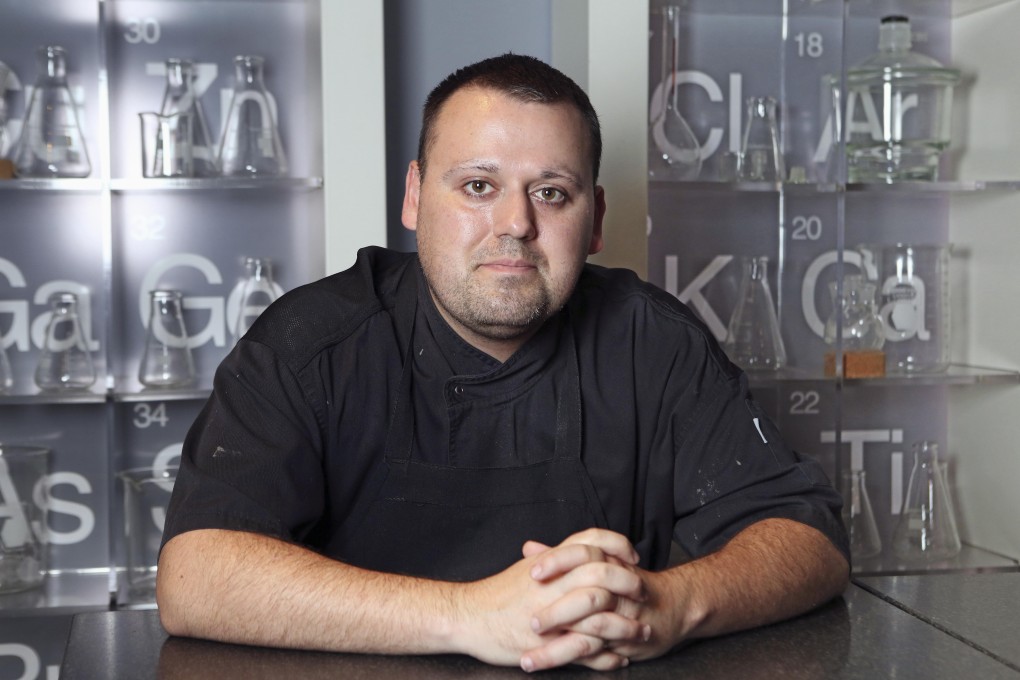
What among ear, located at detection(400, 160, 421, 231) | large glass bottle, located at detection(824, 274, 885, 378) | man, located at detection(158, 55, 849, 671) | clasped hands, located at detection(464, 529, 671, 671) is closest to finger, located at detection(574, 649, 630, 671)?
clasped hands, located at detection(464, 529, 671, 671)

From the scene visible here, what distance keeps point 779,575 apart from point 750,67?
168cm

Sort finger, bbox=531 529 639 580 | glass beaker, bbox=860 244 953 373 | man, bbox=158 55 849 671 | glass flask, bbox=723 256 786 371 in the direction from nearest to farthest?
finger, bbox=531 529 639 580 → man, bbox=158 55 849 671 → glass flask, bbox=723 256 786 371 → glass beaker, bbox=860 244 953 373

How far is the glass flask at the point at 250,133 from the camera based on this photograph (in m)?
2.27

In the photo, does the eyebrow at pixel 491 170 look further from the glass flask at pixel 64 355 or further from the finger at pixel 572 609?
the glass flask at pixel 64 355

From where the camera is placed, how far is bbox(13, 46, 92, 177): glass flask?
2.22 m

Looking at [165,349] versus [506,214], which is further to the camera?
[165,349]

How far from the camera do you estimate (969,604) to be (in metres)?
1.15

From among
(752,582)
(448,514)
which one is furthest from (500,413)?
(752,582)

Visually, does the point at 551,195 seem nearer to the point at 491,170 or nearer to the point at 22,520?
the point at 491,170

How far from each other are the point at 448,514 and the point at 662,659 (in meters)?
0.47

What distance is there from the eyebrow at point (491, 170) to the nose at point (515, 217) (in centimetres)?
4

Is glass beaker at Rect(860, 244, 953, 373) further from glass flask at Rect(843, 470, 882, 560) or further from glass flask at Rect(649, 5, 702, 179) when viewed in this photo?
glass flask at Rect(649, 5, 702, 179)

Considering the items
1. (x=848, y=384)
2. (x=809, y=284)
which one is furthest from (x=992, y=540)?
(x=809, y=284)

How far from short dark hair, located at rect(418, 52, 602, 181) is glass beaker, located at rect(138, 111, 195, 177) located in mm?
794
